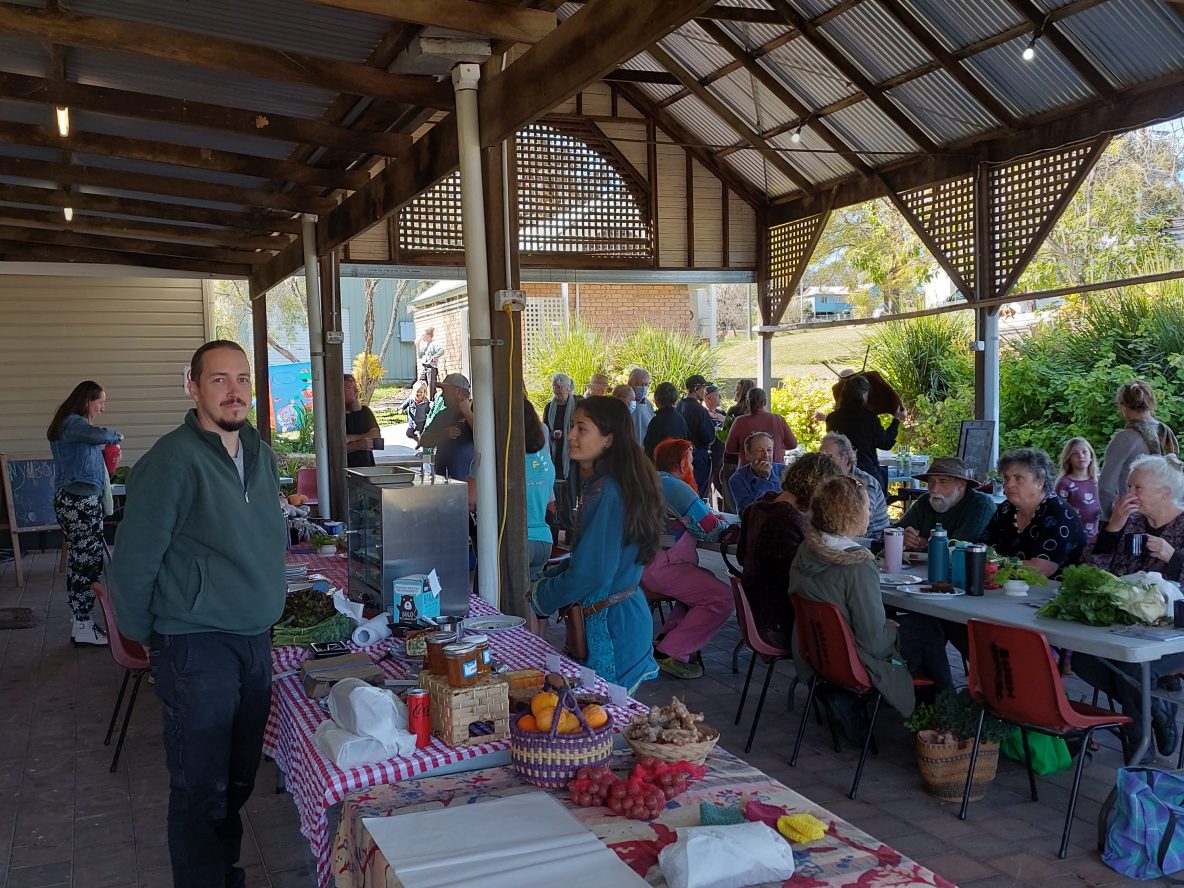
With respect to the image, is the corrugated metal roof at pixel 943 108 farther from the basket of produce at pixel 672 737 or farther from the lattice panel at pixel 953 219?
the basket of produce at pixel 672 737

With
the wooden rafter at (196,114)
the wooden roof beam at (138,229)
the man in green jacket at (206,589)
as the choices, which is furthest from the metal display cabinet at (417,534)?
the wooden roof beam at (138,229)

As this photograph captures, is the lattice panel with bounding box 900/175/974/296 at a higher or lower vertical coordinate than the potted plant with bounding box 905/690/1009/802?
higher

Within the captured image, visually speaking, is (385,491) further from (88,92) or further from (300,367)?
(300,367)

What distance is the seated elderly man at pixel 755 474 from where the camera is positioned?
22.6ft

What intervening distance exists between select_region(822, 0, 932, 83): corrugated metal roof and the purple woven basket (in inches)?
351

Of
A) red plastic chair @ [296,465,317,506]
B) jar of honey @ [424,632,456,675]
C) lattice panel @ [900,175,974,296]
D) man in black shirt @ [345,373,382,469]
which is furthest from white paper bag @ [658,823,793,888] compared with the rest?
lattice panel @ [900,175,974,296]

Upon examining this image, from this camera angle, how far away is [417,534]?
12.2 feet

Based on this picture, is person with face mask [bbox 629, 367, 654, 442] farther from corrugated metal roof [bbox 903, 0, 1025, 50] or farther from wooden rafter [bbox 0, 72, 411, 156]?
wooden rafter [bbox 0, 72, 411, 156]

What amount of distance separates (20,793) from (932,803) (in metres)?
3.70

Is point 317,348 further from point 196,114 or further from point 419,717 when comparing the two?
point 419,717

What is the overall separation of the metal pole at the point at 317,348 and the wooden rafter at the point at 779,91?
5.37 meters

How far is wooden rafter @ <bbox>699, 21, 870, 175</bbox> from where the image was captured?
443 inches

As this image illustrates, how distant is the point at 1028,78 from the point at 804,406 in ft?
20.0

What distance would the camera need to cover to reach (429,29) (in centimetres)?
448
